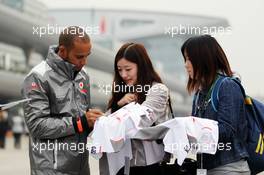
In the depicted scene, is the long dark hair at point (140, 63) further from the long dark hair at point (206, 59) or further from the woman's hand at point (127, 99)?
the long dark hair at point (206, 59)

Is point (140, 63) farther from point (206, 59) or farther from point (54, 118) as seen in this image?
point (54, 118)

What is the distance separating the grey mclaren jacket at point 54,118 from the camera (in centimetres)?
296

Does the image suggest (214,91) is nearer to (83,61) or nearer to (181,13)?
(83,61)

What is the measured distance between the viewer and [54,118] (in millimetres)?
2996

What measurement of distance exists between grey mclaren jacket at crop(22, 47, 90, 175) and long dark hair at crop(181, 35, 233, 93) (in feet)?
1.93

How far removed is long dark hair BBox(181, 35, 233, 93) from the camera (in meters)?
2.88

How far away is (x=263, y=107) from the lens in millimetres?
2912

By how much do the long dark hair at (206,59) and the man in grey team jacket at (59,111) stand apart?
51 cm

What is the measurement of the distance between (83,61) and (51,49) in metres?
A: 0.18

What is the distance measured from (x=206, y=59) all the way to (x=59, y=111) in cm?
76
